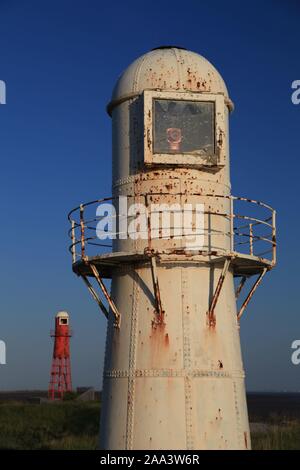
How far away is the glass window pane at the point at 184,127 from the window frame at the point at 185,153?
64mm

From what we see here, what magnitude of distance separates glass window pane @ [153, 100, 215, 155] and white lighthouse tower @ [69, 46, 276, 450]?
2 centimetres

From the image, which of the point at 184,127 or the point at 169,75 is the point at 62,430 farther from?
the point at 169,75

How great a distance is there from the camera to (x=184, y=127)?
1249 cm

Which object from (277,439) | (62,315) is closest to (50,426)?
(277,439)

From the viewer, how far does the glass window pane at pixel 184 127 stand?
12.4m

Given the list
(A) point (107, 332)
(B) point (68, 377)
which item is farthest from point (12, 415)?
(A) point (107, 332)

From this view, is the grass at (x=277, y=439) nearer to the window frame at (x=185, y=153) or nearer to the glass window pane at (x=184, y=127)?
the window frame at (x=185, y=153)

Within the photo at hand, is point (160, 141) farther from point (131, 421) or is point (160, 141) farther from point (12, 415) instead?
point (12, 415)

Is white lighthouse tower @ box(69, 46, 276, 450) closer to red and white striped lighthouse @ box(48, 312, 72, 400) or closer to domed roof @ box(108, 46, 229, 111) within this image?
domed roof @ box(108, 46, 229, 111)

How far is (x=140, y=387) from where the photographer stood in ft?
38.7

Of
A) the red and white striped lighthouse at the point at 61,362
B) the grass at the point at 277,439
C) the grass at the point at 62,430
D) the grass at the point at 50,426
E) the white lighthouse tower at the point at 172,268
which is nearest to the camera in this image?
the white lighthouse tower at the point at 172,268

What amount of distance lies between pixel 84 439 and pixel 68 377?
24492 millimetres

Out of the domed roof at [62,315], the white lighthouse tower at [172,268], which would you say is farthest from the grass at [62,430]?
the white lighthouse tower at [172,268]
